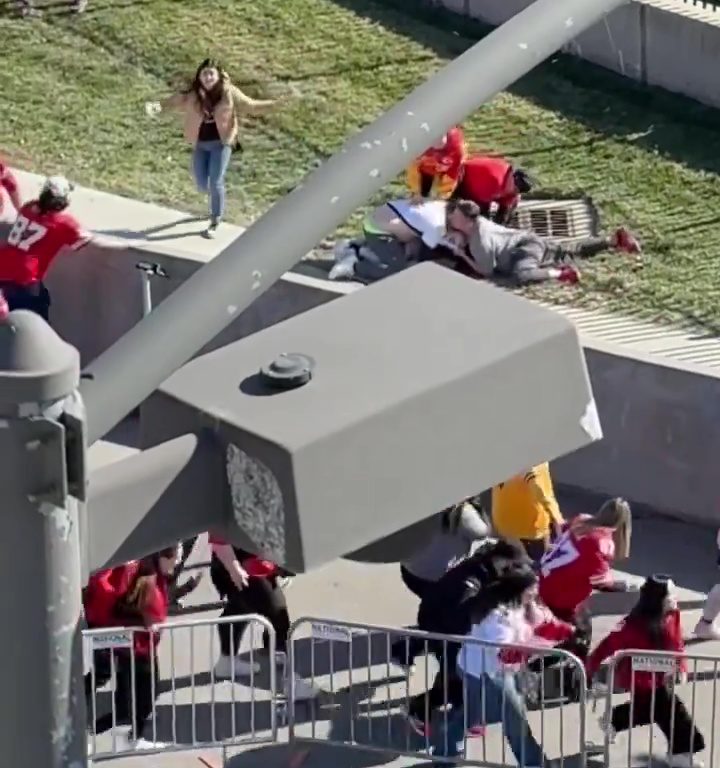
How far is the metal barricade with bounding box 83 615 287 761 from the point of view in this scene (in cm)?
828

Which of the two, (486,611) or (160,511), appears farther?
(486,611)

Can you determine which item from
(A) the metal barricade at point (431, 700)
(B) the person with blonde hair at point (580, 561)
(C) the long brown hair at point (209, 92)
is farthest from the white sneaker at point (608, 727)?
(C) the long brown hair at point (209, 92)

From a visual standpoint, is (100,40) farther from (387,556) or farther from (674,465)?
(387,556)

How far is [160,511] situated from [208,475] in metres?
0.09

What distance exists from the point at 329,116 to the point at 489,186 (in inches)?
114

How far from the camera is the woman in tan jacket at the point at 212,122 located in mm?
12703

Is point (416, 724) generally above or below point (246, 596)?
below

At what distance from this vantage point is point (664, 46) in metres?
15.5

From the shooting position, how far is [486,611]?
8.04 meters

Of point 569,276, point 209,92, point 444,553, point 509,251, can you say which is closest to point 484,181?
point 509,251

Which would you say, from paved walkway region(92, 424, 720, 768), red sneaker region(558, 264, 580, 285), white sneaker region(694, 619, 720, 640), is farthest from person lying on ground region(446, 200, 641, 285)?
white sneaker region(694, 619, 720, 640)

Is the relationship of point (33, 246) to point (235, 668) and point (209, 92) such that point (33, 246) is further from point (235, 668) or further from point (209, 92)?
point (235, 668)

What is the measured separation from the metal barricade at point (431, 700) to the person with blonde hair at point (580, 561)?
12.0 inches

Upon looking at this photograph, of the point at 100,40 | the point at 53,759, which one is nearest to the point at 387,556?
the point at 53,759
